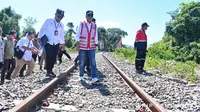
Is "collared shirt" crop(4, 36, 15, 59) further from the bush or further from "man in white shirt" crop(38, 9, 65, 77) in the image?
the bush

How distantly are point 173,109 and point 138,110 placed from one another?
0.60 meters

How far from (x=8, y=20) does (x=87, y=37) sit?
81.2m

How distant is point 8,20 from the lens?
275ft

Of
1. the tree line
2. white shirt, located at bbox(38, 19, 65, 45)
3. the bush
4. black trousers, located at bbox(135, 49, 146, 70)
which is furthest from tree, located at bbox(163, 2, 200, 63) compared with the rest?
the tree line

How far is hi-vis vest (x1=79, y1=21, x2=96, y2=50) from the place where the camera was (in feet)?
23.4

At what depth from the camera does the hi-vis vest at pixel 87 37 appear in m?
7.14

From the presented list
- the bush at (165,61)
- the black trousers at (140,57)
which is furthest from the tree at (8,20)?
the black trousers at (140,57)

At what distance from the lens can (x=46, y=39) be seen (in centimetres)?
770

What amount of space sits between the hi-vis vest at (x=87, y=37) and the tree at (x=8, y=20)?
73409mm

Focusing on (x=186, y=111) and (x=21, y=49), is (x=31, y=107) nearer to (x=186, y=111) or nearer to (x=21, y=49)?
(x=186, y=111)

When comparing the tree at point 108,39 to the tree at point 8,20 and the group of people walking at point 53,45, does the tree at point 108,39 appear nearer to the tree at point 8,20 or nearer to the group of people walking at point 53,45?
the tree at point 8,20

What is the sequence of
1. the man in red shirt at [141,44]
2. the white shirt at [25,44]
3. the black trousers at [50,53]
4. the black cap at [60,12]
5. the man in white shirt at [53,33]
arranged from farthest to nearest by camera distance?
the man in red shirt at [141,44] → the white shirt at [25,44] → the black trousers at [50,53] → the man in white shirt at [53,33] → the black cap at [60,12]

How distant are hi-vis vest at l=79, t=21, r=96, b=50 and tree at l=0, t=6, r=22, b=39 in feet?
241

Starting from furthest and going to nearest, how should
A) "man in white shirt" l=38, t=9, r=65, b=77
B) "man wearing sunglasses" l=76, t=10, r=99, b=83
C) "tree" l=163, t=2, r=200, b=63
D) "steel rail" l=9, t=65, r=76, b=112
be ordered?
"tree" l=163, t=2, r=200, b=63
"man in white shirt" l=38, t=9, r=65, b=77
"man wearing sunglasses" l=76, t=10, r=99, b=83
"steel rail" l=9, t=65, r=76, b=112
